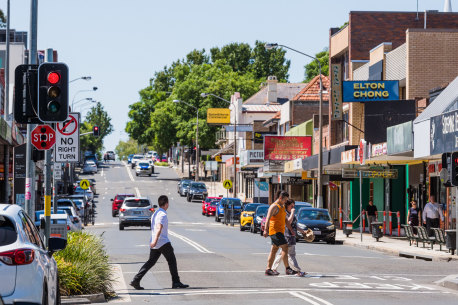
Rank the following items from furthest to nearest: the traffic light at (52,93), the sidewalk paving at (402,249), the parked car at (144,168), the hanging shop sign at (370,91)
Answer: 1. the parked car at (144,168)
2. the hanging shop sign at (370,91)
3. the sidewalk paving at (402,249)
4. the traffic light at (52,93)

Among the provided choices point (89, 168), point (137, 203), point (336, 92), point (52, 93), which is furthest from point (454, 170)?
point (89, 168)

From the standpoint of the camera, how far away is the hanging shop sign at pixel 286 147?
61281 millimetres

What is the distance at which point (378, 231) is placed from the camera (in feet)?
119

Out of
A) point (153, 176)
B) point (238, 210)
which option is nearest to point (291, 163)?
point (238, 210)

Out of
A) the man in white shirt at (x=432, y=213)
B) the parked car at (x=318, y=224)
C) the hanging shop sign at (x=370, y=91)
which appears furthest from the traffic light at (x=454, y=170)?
the hanging shop sign at (x=370, y=91)

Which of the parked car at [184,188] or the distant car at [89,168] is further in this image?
the distant car at [89,168]

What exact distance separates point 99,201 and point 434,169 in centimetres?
5036

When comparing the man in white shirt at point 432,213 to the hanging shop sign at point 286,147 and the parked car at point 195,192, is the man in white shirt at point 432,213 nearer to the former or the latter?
the hanging shop sign at point 286,147

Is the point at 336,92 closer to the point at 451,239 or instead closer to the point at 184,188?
the point at 451,239

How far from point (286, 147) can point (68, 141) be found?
4293 cm

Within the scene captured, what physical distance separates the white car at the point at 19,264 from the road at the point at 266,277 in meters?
5.68

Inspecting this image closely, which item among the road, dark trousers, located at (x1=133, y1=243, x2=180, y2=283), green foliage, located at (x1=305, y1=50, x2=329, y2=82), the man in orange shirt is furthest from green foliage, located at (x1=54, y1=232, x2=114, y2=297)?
green foliage, located at (x1=305, y1=50, x2=329, y2=82)

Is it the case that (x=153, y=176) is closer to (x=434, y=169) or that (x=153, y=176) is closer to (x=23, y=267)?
(x=434, y=169)

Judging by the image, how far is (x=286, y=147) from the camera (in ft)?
205
